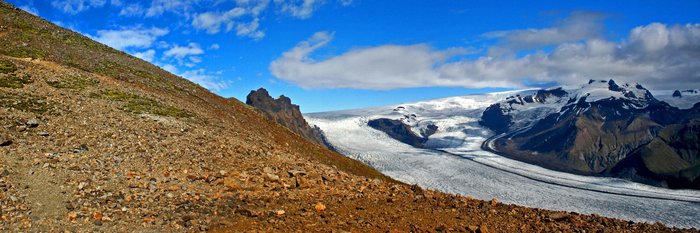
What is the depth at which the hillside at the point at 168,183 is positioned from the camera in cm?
1048

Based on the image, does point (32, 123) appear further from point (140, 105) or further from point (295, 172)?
point (295, 172)

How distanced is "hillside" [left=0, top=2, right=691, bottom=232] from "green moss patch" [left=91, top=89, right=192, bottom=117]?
7 cm

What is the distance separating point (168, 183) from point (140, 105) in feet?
29.7

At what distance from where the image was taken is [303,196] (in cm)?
1306

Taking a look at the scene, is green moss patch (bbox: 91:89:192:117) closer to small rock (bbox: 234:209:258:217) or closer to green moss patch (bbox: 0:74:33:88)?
green moss patch (bbox: 0:74:33:88)

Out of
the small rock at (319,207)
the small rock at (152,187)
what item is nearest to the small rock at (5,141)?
the small rock at (152,187)

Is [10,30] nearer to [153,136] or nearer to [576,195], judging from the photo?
[153,136]

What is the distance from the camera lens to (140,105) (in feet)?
67.1

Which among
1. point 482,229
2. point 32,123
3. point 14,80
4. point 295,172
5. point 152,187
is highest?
point 14,80

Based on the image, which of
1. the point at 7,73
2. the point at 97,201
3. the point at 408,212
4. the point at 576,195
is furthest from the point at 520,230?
the point at 576,195

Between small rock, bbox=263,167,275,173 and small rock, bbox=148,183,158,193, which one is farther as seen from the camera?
small rock, bbox=263,167,275,173

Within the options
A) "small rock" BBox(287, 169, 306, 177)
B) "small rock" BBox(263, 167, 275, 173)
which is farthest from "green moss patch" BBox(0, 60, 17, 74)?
"small rock" BBox(287, 169, 306, 177)

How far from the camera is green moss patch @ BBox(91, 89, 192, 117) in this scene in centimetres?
1973

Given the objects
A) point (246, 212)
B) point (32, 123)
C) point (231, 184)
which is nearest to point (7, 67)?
Answer: point (32, 123)
